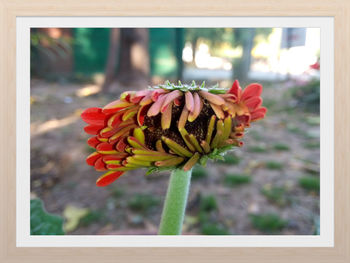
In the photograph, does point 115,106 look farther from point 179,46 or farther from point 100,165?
point 179,46

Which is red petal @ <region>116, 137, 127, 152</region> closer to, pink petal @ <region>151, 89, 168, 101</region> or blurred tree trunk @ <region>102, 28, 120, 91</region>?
pink petal @ <region>151, 89, 168, 101</region>

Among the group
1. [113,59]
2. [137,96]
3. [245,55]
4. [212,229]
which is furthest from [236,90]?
[245,55]

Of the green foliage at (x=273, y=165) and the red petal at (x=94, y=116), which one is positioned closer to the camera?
the red petal at (x=94, y=116)

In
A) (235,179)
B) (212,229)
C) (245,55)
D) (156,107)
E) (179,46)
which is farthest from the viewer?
(245,55)

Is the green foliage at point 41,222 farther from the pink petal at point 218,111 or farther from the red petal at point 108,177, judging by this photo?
the pink petal at point 218,111

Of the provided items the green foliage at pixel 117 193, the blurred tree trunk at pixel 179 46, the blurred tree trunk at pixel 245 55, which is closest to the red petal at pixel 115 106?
the green foliage at pixel 117 193

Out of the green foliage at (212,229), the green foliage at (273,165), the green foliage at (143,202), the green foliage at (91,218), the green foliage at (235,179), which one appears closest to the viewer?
the green foliage at (212,229)

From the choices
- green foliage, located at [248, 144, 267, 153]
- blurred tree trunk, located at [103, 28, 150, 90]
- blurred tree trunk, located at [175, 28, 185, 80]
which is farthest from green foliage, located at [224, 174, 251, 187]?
blurred tree trunk, located at [103, 28, 150, 90]
